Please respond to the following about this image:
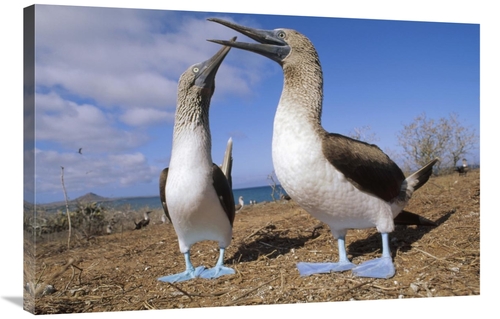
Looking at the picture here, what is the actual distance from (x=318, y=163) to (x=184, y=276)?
152 cm

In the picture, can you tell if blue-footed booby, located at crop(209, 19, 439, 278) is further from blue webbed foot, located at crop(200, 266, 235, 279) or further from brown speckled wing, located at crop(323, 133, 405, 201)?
blue webbed foot, located at crop(200, 266, 235, 279)

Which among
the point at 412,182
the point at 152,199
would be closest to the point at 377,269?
the point at 412,182

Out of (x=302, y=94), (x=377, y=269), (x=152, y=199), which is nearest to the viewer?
(x=302, y=94)

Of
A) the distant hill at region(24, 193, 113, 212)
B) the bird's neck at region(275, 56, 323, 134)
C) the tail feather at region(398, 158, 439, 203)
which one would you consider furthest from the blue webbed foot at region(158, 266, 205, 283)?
the tail feather at region(398, 158, 439, 203)

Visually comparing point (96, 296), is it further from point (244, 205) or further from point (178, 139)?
point (244, 205)

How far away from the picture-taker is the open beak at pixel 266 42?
4.61m

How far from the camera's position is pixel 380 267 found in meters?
4.79

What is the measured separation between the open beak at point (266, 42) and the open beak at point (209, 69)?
14 cm

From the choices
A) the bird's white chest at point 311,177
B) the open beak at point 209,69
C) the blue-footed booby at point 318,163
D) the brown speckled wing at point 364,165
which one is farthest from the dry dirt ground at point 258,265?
the open beak at point 209,69

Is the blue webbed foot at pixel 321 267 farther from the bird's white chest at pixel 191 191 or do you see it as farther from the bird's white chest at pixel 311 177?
the bird's white chest at pixel 191 191

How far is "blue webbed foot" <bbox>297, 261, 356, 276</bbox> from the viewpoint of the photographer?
4.79m

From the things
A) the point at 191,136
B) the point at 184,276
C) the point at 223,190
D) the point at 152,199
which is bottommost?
the point at 184,276

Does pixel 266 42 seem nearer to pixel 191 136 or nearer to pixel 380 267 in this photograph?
pixel 191 136

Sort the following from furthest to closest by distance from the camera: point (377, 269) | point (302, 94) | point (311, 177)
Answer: point (377, 269), point (302, 94), point (311, 177)
